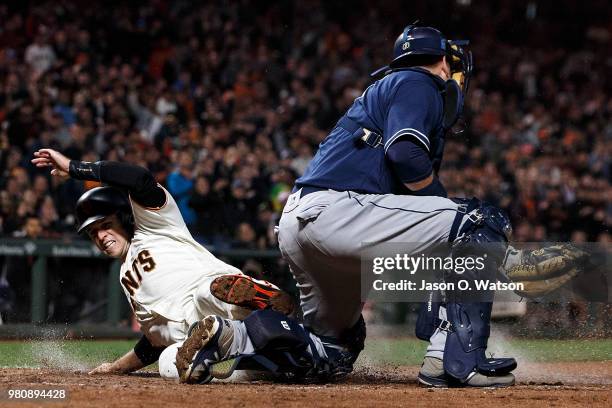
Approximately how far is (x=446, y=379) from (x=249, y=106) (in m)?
9.55

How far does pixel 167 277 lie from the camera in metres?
5.18

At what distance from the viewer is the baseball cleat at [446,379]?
4.67 m

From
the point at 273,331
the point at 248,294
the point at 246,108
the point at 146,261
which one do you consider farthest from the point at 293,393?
the point at 246,108

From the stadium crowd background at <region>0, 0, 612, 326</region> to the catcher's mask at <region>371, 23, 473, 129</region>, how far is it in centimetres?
587

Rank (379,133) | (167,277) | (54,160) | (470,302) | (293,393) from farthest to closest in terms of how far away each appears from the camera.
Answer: (167,277), (54,160), (379,133), (470,302), (293,393)

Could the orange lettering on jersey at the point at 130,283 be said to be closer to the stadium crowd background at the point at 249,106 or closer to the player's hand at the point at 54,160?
the player's hand at the point at 54,160

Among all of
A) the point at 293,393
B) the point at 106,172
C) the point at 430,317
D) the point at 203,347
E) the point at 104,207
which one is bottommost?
the point at 293,393

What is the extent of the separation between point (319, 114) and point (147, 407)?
11078 mm

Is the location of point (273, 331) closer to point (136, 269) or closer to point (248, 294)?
point (248, 294)

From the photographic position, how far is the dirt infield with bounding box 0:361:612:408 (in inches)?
158

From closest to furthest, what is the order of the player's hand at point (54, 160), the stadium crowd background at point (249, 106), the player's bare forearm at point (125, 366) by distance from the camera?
the player's hand at point (54, 160), the player's bare forearm at point (125, 366), the stadium crowd background at point (249, 106)

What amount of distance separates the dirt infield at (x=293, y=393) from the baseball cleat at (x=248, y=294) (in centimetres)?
39

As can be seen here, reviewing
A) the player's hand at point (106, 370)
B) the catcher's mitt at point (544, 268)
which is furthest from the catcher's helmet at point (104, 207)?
the catcher's mitt at point (544, 268)

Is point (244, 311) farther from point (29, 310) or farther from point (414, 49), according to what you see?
point (29, 310)
